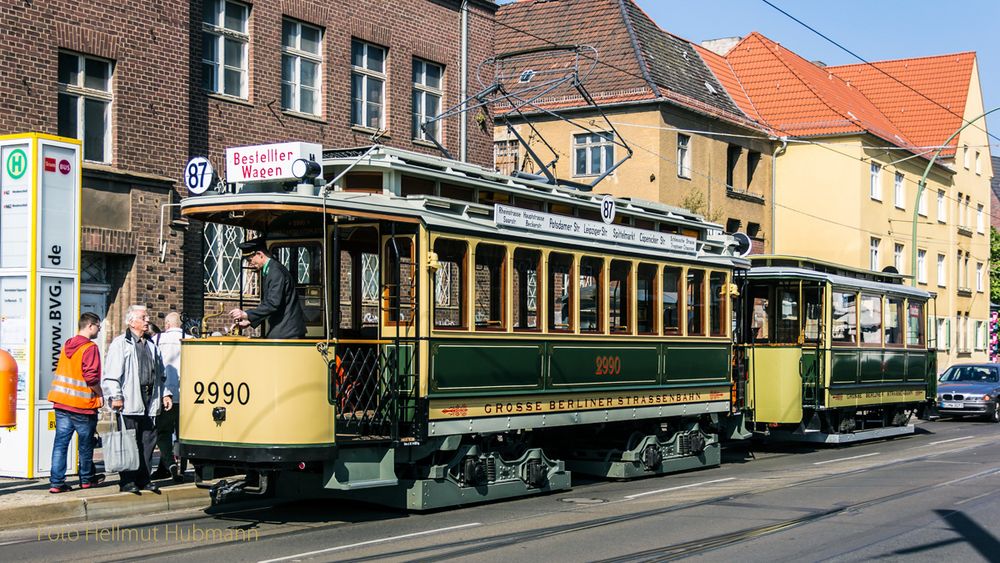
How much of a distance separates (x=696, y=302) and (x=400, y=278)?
6.23m

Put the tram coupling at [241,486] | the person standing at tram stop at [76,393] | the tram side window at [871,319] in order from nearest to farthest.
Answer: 1. the tram coupling at [241,486]
2. the person standing at tram stop at [76,393]
3. the tram side window at [871,319]

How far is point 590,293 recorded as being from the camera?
14.4m

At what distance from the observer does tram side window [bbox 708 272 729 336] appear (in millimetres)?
17172

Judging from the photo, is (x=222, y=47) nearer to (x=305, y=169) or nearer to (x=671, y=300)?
(x=671, y=300)

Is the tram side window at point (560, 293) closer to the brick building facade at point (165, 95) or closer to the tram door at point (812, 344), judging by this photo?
the brick building facade at point (165, 95)

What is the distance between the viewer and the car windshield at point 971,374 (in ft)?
105

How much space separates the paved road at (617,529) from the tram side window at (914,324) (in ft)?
33.8

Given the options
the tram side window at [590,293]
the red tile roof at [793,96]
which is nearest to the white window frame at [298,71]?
the tram side window at [590,293]

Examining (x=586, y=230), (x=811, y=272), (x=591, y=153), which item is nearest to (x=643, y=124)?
(x=591, y=153)

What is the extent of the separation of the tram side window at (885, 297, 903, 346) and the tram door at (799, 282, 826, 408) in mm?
3685

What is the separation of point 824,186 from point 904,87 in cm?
1415

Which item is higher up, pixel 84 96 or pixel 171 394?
pixel 84 96

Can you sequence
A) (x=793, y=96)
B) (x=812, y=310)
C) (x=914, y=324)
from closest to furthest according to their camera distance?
(x=812, y=310), (x=914, y=324), (x=793, y=96)

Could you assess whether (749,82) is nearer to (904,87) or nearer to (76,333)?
(904,87)
